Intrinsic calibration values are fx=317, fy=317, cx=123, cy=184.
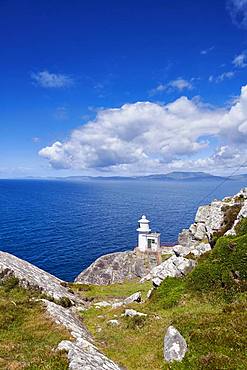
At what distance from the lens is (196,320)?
16.8 m

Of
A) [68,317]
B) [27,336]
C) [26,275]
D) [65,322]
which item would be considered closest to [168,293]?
[68,317]

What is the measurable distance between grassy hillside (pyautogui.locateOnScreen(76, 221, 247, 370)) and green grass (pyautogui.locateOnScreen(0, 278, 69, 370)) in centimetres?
324

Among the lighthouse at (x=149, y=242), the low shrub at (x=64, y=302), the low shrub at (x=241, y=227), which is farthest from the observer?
the lighthouse at (x=149, y=242)

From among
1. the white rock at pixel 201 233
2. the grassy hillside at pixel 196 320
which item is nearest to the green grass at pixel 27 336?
the grassy hillside at pixel 196 320

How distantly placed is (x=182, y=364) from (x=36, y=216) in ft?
467

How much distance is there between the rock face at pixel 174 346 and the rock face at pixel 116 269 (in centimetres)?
4517

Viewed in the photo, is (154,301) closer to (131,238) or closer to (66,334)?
(66,334)

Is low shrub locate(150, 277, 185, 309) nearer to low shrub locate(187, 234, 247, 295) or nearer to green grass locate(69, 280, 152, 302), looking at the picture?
low shrub locate(187, 234, 247, 295)

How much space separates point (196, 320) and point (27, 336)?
28.4ft

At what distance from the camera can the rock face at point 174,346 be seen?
13251 millimetres

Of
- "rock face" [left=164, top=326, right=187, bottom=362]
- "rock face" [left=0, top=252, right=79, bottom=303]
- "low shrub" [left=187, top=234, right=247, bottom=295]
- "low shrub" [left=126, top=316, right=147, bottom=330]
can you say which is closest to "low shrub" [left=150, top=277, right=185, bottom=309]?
"low shrub" [left=187, top=234, right=247, bottom=295]

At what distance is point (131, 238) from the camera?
4176 inches

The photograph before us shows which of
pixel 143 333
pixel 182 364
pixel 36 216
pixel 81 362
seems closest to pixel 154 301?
pixel 143 333

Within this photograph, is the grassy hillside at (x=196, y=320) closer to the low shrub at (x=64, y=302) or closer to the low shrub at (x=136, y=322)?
the low shrub at (x=136, y=322)
